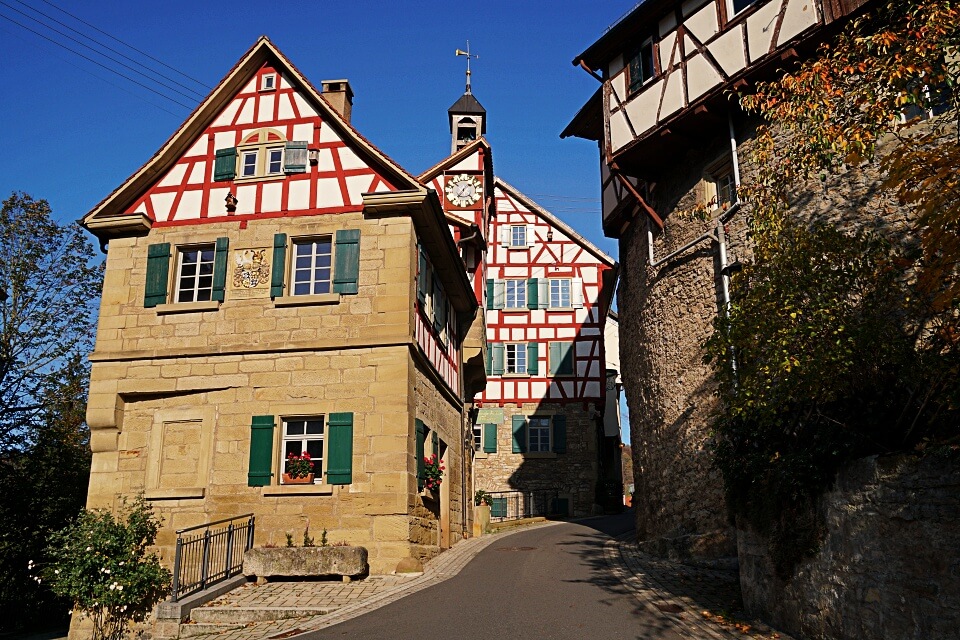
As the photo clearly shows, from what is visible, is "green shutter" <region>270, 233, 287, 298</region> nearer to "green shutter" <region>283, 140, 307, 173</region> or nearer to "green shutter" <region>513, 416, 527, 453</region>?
"green shutter" <region>283, 140, 307, 173</region>

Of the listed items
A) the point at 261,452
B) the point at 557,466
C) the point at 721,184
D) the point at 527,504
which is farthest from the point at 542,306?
the point at 261,452

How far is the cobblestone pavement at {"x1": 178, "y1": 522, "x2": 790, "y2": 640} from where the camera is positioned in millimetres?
9250

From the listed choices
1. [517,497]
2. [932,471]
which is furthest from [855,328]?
[517,497]

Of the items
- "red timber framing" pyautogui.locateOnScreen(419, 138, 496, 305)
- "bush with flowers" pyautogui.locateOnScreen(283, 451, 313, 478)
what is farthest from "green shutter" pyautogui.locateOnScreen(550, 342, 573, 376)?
"bush with flowers" pyautogui.locateOnScreen(283, 451, 313, 478)

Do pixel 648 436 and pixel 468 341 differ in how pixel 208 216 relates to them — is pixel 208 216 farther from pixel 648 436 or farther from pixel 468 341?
pixel 648 436

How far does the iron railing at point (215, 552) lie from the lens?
37.7 ft

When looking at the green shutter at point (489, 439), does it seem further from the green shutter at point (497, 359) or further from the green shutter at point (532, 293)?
the green shutter at point (532, 293)

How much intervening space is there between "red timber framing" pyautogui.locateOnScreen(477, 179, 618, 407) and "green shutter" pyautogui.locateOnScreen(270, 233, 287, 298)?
17.0 m

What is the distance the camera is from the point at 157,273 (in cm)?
1495

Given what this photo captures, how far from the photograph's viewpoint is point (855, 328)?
26.2 ft

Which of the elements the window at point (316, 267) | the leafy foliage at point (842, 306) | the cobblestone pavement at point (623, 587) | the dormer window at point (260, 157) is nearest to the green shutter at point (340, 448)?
the cobblestone pavement at point (623, 587)

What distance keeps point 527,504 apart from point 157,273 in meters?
17.7

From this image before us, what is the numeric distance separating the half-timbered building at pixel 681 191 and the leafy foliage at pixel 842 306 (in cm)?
438

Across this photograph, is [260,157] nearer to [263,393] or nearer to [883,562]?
[263,393]
